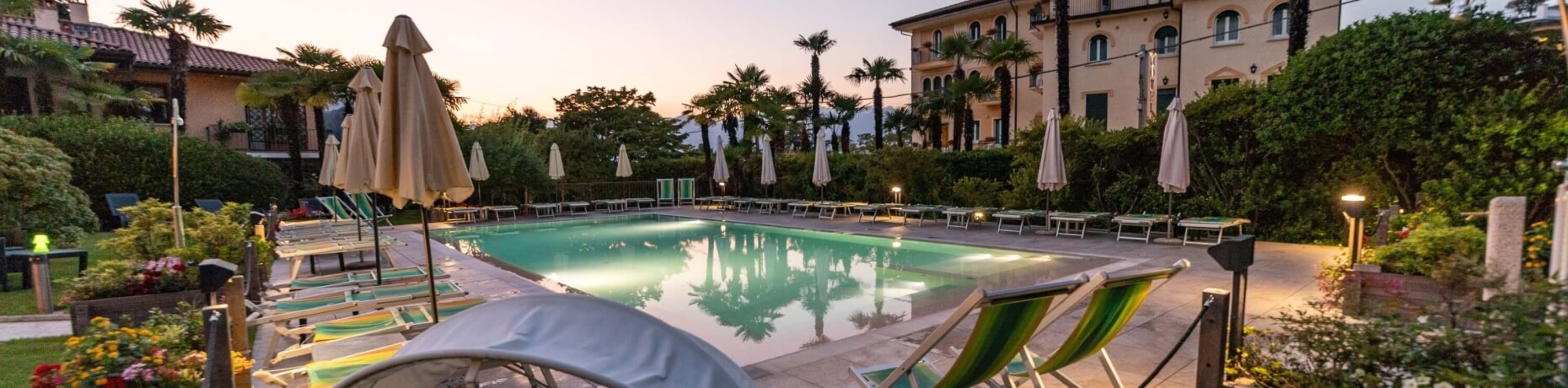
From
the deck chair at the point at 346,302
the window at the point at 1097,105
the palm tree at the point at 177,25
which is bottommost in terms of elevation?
the deck chair at the point at 346,302

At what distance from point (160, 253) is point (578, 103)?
2724 cm

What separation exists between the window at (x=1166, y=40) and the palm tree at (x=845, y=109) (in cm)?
1204

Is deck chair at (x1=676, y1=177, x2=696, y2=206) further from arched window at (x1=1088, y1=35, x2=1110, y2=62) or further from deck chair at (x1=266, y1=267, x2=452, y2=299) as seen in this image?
arched window at (x1=1088, y1=35, x2=1110, y2=62)

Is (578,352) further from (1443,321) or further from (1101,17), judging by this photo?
(1101,17)

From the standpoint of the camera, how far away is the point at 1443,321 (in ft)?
8.66

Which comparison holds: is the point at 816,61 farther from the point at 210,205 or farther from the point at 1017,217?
the point at 210,205

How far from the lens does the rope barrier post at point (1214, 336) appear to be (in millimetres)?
2906

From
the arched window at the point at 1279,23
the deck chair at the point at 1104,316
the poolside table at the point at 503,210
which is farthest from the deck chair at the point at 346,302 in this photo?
the arched window at the point at 1279,23

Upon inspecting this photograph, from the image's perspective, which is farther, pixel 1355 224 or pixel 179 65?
pixel 179 65

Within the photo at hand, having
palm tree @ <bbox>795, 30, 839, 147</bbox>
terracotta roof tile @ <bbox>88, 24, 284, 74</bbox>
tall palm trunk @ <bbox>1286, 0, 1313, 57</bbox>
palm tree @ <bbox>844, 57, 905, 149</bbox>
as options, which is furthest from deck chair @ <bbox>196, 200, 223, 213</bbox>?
palm tree @ <bbox>844, 57, 905, 149</bbox>

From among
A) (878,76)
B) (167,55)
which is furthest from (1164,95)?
(167,55)

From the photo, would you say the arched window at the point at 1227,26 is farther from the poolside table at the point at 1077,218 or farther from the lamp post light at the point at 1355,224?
the lamp post light at the point at 1355,224

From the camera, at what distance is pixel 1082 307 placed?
18.8 feet

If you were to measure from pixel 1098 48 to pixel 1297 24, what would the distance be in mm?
9913
